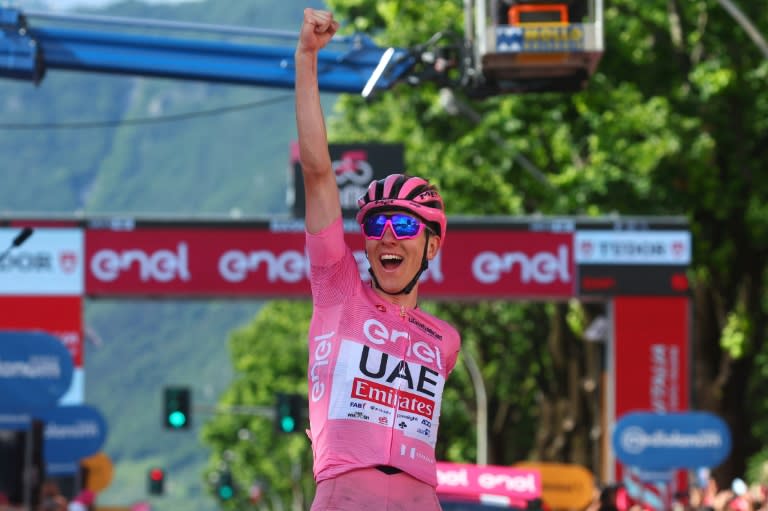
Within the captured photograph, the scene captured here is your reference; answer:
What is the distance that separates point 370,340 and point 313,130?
2.17 ft

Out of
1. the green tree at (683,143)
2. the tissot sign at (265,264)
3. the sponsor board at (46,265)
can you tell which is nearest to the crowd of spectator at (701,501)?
the green tree at (683,143)

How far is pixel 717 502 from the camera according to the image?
16.8m

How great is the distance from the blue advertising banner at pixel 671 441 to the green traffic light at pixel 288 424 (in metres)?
7.66

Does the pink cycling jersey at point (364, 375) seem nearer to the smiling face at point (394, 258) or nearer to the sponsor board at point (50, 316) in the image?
the smiling face at point (394, 258)

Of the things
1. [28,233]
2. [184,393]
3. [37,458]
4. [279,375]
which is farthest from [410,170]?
[279,375]

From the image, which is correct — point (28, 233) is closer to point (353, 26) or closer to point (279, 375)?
point (353, 26)

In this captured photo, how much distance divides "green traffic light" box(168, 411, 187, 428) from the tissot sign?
8.43 feet

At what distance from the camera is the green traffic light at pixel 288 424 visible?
88.9ft

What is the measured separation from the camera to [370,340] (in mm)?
5656

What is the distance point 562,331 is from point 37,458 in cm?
2328

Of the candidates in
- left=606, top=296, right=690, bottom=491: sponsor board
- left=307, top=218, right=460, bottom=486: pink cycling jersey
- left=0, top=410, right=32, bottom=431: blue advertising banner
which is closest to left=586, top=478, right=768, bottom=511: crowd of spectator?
left=0, top=410, right=32, bottom=431: blue advertising banner

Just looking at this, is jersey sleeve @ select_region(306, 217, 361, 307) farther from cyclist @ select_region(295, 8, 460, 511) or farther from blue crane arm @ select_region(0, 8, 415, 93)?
blue crane arm @ select_region(0, 8, 415, 93)

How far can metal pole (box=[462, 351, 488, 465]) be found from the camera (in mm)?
44750

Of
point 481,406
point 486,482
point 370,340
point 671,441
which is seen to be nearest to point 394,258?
point 370,340
